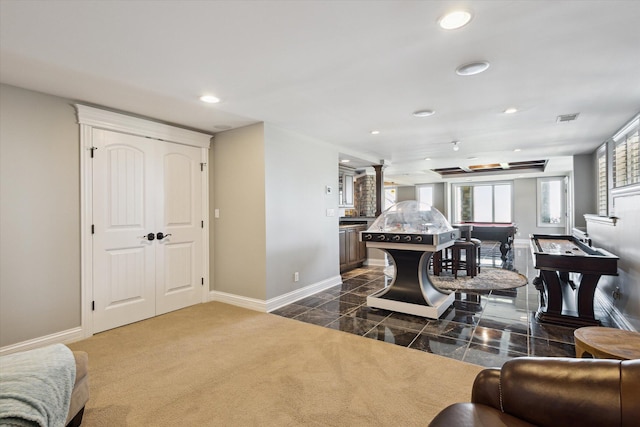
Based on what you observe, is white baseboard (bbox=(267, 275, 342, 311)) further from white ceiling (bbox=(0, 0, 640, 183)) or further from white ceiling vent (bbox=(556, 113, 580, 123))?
white ceiling vent (bbox=(556, 113, 580, 123))

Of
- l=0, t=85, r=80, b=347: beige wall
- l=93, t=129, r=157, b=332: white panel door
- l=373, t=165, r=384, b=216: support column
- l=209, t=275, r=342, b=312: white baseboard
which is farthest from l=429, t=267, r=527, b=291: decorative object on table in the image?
l=0, t=85, r=80, b=347: beige wall

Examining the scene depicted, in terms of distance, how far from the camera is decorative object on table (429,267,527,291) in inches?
190

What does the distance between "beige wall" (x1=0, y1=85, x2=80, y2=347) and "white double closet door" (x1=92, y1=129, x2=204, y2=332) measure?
21 centimetres

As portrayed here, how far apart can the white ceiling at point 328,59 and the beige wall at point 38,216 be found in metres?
0.29

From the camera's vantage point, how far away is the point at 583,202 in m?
5.80

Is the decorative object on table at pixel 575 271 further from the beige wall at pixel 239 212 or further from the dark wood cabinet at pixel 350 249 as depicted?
the dark wood cabinet at pixel 350 249

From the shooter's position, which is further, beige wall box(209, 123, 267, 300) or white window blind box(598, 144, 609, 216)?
white window blind box(598, 144, 609, 216)

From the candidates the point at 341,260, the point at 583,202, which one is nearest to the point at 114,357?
the point at 341,260

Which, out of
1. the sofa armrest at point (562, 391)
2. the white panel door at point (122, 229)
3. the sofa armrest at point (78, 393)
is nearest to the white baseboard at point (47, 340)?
the white panel door at point (122, 229)

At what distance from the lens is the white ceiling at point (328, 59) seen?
1.71m

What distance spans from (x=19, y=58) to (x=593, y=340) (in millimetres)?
4099

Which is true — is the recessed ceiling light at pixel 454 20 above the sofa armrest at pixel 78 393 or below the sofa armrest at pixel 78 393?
above

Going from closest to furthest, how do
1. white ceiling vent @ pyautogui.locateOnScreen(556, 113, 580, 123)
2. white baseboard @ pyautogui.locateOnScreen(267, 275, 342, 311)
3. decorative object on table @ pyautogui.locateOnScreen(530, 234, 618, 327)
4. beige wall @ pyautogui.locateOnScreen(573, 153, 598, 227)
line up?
decorative object on table @ pyautogui.locateOnScreen(530, 234, 618, 327)
white ceiling vent @ pyautogui.locateOnScreen(556, 113, 580, 123)
white baseboard @ pyautogui.locateOnScreen(267, 275, 342, 311)
beige wall @ pyautogui.locateOnScreen(573, 153, 598, 227)

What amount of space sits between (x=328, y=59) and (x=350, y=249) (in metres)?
4.48
